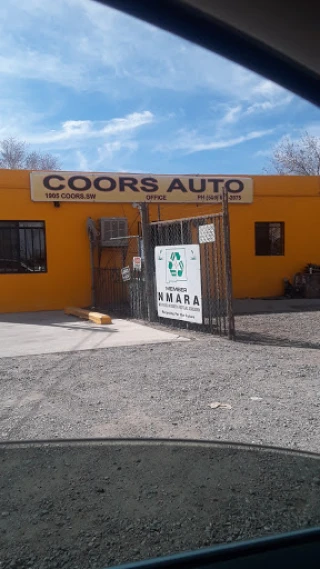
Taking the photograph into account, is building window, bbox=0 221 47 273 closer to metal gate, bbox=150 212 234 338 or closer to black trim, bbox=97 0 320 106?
metal gate, bbox=150 212 234 338

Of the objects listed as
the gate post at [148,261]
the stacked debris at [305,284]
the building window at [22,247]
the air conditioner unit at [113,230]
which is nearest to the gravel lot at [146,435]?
the gate post at [148,261]

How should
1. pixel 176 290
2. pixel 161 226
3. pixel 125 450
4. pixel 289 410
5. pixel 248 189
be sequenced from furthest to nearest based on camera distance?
1. pixel 248 189
2. pixel 161 226
3. pixel 176 290
4. pixel 289 410
5. pixel 125 450

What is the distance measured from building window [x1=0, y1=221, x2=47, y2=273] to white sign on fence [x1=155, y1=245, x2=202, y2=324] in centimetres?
502

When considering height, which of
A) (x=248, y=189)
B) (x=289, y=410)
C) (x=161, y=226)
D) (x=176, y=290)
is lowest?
(x=289, y=410)

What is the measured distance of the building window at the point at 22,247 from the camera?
49.0ft

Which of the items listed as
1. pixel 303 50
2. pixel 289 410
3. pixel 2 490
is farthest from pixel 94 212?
pixel 303 50

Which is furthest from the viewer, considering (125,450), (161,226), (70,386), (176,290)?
(161,226)

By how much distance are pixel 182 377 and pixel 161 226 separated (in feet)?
18.2

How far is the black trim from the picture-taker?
7.06ft

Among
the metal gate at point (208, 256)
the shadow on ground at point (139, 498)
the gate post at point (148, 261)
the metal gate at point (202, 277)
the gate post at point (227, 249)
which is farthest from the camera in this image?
Answer: the gate post at point (148, 261)

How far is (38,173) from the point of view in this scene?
14992mm

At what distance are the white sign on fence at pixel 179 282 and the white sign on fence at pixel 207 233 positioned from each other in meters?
0.21

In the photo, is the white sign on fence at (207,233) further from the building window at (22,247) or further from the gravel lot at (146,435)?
the building window at (22,247)

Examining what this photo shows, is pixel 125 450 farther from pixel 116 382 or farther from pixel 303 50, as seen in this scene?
pixel 303 50
